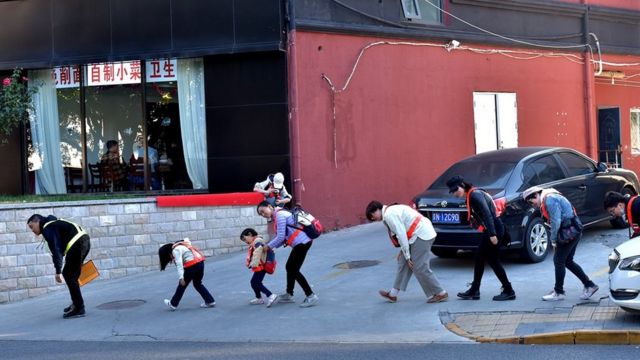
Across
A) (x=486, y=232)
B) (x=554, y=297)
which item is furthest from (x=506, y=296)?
(x=486, y=232)

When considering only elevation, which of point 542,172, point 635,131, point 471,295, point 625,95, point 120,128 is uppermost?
point 625,95

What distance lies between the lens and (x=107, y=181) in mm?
15188

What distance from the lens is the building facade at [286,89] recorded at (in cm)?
1410

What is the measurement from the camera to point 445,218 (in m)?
10.2

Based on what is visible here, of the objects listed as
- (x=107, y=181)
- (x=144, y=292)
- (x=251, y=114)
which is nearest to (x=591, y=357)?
(x=144, y=292)

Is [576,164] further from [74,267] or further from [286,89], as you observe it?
[74,267]

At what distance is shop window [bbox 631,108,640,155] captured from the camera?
21.0 m

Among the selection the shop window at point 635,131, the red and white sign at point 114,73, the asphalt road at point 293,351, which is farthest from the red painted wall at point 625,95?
the asphalt road at point 293,351

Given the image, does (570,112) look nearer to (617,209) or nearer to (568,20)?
(568,20)

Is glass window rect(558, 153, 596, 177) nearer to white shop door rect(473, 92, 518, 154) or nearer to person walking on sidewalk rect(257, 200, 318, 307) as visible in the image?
person walking on sidewalk rect(257, 200, 318, 307)

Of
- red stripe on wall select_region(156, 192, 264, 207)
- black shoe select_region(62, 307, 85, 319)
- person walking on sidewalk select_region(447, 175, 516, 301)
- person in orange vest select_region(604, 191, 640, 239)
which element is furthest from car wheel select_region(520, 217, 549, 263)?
black shoe select_region(62, 307, 85, 319)

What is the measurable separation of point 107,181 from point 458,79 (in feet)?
26.2

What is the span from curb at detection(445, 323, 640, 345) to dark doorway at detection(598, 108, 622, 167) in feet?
46.6

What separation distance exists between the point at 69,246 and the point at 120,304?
1227 mm
